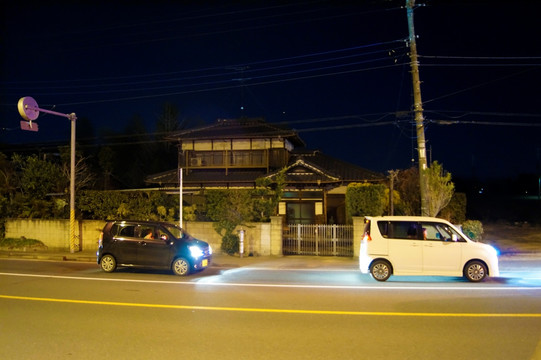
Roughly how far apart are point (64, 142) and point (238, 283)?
41624 millimetres

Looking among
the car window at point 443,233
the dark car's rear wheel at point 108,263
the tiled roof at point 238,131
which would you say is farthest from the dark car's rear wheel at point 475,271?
the tiled roof at point 238,131

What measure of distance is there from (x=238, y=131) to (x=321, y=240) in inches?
564

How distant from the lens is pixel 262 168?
28.5 meters

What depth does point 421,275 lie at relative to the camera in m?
11.5

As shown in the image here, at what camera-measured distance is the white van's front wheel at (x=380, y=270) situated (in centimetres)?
1161

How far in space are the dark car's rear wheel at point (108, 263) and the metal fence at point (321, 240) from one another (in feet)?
23.7

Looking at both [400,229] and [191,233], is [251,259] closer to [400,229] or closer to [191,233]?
[191,233]

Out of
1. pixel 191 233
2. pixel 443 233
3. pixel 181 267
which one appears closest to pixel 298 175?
pixel 191 233

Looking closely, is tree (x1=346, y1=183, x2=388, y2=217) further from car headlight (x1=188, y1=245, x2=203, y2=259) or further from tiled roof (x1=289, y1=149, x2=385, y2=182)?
car headlight (x1=188, y1=245, x2=203, y2=259)

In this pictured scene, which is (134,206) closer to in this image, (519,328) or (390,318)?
(390,318)

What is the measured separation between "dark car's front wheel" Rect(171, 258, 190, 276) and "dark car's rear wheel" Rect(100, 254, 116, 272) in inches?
81.3

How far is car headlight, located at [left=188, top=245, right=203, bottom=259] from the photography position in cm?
1283

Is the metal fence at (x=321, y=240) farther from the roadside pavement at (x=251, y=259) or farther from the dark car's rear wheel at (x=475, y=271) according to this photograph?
the dark car's rear wheel at (x=475, y=271)

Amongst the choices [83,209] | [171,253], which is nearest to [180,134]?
[83,209]
